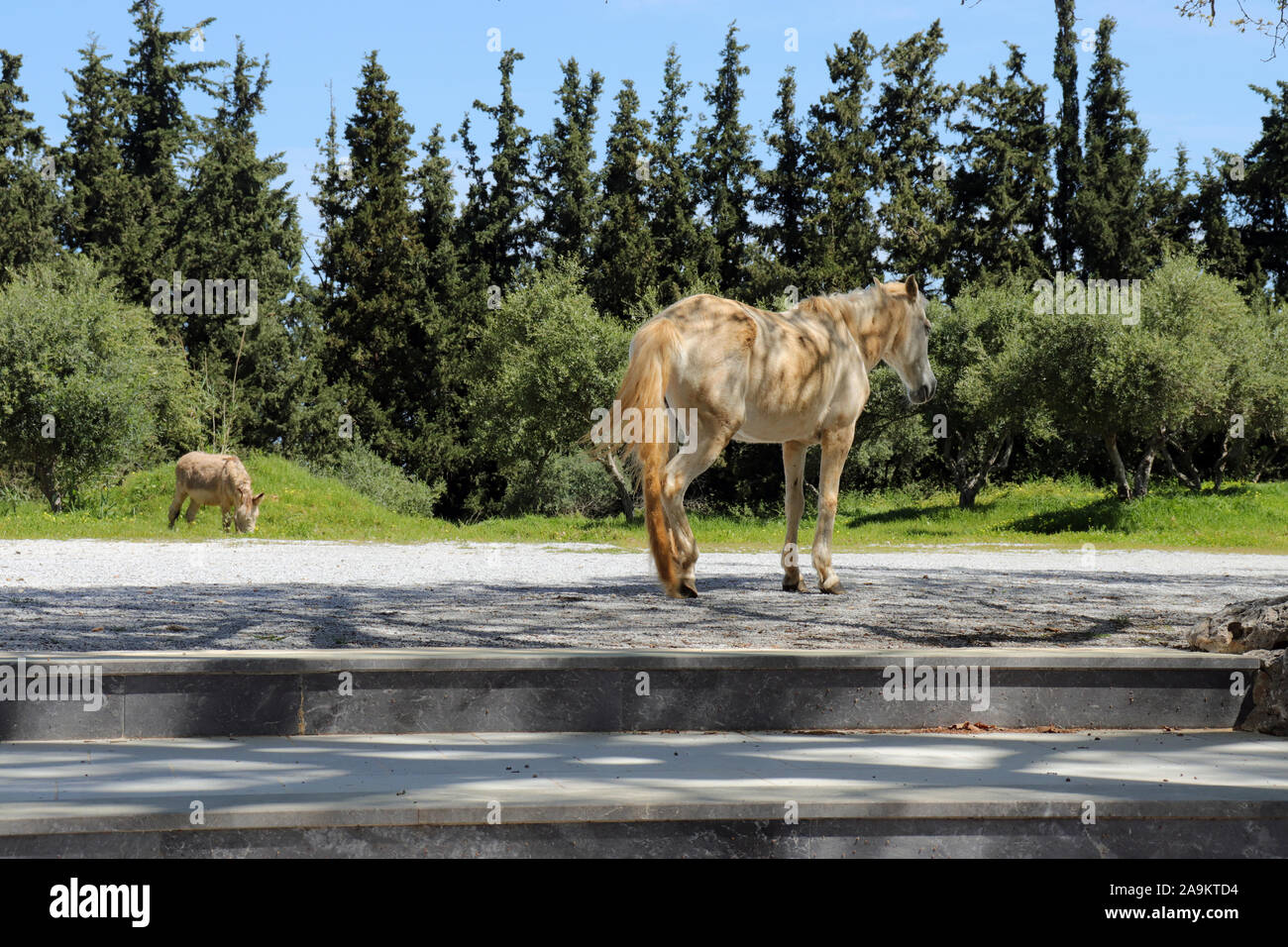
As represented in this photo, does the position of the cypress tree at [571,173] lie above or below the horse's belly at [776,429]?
above

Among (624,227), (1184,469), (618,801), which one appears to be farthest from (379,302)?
(618,801)

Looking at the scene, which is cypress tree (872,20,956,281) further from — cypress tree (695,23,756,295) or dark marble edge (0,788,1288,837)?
dark marble edge (0,788,1288,837)

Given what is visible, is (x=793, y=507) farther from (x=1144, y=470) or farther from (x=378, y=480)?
(x=378, y=480)

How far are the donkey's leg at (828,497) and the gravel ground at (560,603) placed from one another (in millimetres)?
325

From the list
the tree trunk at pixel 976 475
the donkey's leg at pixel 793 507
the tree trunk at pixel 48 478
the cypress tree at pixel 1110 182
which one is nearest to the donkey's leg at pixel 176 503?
the tree trunk at pixel 48 478

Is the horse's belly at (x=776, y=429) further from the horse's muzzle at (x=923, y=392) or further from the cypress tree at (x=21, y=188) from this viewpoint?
the cypress tree at (x=21, y=188)

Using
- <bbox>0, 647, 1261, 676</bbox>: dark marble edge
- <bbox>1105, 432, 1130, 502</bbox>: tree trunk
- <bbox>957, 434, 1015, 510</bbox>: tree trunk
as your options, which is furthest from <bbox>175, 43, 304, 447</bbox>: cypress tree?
<bbox>0, 647, 1261, 676</bbox>: dark marble edge

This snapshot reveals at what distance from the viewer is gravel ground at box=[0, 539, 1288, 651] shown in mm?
8867

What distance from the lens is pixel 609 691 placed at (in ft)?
22.0

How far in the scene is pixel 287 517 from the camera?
98.3ft

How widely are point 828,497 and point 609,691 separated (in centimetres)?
558

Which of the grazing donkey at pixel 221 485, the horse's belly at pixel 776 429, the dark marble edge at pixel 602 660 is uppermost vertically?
the horse's belly at pixel 776 429

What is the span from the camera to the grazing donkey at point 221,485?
2666cm

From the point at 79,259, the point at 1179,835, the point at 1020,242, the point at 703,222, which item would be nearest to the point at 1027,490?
the point at 1020,242
